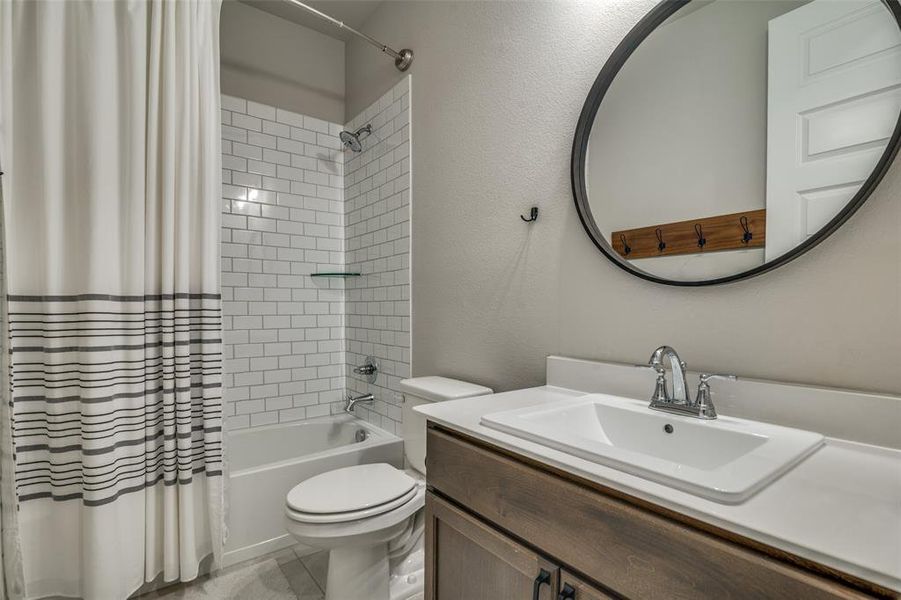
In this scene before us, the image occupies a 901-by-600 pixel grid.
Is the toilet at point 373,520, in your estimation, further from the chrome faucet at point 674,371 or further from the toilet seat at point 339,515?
the chrome faucet at point 674,371

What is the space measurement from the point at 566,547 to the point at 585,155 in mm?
1096

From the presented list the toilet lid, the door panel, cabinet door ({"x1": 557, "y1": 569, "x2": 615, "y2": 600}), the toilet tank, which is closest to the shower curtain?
the toilet lid

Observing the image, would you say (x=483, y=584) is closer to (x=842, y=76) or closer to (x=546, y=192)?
(x=546, y=192)

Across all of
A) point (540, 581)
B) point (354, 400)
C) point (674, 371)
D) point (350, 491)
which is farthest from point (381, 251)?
point (540, 581)

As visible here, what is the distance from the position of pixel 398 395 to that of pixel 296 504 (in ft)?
2.92

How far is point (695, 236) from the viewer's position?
1.11m

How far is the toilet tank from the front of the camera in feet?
5.29

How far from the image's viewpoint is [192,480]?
159 centimetres

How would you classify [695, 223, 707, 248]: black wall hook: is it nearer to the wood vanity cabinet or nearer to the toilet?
the wood vanity cabinet

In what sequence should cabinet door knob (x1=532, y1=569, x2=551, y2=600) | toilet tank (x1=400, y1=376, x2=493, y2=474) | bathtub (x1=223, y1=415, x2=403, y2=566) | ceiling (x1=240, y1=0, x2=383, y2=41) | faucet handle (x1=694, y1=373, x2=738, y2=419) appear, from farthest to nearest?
ceiling (x1=240, y1=0, x2=383, y2=41)
bathtub (x1=223, y1=415, x2=403, y2=566)
toilet tank (x1=400, y1=376, x2=493, y2=474)
faucet handle (x1=694, y1=373, x2=738, y2=419)
cabinet door knob (x1=532, y1=569, x2=551, y2=600)

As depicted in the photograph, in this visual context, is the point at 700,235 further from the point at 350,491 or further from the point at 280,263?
the point at 280,263

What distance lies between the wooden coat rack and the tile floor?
167 cm

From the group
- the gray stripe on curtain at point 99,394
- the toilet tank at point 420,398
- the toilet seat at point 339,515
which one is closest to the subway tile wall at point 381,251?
the toilet tank at point 420,398

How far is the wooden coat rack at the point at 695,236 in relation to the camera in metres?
1.01
